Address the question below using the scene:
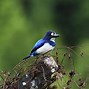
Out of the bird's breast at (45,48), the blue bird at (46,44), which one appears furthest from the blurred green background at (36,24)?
the bird's breast at (45,48)

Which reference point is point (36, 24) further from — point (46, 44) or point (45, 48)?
point (45, 48)

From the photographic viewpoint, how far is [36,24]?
34250 millimetres

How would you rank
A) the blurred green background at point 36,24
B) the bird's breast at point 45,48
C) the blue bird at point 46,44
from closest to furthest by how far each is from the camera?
the bird's breast at point 45,48
the blue bird at point 46,44
the blurred green background at point 36,24

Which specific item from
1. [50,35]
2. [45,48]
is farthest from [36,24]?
[45,48]

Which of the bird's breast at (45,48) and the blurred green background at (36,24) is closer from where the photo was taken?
the bird's breast at (45,48)

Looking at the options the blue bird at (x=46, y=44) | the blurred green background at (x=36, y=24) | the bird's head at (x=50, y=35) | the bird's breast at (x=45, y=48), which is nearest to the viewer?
the bird's breast at (x=45, y=48)

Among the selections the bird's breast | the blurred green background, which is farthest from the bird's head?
the blurred green background

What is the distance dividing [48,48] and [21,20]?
80.4ft

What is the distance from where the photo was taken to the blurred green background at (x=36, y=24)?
2789 cm

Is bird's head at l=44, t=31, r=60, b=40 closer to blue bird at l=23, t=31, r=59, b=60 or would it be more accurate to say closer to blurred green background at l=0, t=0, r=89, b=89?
blue bird at l=23, t=31, r=59, b=60

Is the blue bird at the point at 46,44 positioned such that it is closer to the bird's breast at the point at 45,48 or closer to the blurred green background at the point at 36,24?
the bird's breast at the point at 45,48

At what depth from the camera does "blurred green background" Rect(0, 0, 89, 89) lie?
91.5ft

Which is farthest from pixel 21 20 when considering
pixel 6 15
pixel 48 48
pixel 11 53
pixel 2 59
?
pixel 48 48

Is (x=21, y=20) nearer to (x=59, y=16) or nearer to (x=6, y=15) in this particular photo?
(x=6, y=15)
